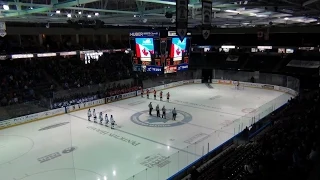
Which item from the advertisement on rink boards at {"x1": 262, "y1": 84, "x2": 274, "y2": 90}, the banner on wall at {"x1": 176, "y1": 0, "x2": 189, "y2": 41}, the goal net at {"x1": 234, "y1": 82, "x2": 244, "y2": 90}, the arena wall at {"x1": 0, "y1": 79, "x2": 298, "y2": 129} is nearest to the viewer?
the banner on wall at {"x1": 176, "y1": 0, "x2": 189, "y2": 41}

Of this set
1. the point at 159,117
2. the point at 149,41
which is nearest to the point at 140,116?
the point at 159,117

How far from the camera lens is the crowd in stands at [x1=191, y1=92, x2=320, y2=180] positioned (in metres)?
6.24

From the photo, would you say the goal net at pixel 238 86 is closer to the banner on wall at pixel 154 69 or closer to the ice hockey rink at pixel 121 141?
the ice hockey rink at pixel 121 141

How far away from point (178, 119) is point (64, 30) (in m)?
17.1

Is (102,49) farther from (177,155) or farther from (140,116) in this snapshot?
(177,155)

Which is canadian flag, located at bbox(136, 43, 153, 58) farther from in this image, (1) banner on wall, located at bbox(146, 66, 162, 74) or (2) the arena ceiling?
(2) the arena ceiling

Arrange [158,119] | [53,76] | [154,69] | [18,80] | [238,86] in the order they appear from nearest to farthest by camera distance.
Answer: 1. [154,69]
2. [158,119]
3. [18,80]
4. [53,76]
5. [238,86]

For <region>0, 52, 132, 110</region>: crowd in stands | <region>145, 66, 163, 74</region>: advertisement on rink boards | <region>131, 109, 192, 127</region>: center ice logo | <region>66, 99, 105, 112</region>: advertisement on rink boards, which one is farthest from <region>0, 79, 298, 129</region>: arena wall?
<region>145, 66, 163, 74</region>: advertisement on rink boards

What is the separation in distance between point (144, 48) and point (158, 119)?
18.8 feet

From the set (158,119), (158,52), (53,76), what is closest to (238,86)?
(158,119)

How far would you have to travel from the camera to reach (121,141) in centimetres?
1388

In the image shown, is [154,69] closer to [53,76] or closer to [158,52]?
[158,52]

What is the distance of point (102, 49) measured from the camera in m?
31.7

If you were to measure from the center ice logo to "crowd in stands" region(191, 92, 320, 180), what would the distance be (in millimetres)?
5992
